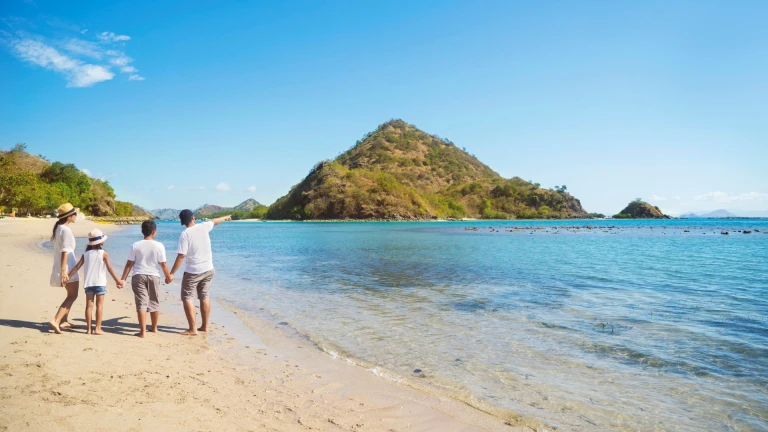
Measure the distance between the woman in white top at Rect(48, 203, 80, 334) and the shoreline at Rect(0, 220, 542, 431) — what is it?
39cm

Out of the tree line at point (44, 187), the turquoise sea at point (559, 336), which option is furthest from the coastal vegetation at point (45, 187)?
the turquoise sea at point (559, 336)

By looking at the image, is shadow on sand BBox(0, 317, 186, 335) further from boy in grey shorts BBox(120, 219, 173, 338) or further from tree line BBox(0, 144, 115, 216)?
tree line BBox(0, 144, 115, 216)

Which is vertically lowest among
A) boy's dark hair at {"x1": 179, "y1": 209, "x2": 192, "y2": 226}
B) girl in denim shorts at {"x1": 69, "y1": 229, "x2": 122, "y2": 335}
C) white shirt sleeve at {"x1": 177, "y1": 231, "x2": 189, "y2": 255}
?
girl in denim shorts at {"x1": 69, "y1": 229, "x2": 122, "y2": 335}

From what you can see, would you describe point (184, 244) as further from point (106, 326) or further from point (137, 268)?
point (106, 326)

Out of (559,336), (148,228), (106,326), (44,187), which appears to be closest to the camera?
(148,228)

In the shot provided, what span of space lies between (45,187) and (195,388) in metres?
122

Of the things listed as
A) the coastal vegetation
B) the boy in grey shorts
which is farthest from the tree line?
the boy in grey shorts

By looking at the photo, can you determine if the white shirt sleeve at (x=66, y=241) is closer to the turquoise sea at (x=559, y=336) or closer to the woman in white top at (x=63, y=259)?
the woman in white top at (x=63, y=259)

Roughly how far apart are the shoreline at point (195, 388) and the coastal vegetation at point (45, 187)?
101m

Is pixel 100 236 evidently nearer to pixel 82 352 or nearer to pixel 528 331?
→ pixel 82 352

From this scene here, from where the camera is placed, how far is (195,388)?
5898mm

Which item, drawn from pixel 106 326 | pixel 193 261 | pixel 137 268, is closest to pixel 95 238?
pixel 137 268

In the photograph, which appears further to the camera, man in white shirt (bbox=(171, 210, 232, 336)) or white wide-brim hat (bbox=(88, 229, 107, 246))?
man in white shirt (bbox=(171, 210, 232, 336))

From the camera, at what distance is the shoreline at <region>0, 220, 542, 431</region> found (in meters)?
4.89
